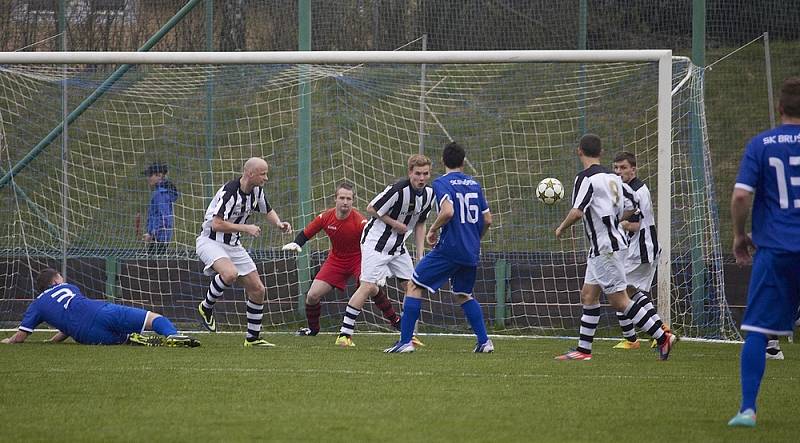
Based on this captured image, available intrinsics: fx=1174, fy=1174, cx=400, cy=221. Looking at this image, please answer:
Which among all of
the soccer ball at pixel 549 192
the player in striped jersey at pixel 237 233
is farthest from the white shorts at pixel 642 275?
the player in striped jersey at pixel 237 233

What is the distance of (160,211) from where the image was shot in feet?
51.0

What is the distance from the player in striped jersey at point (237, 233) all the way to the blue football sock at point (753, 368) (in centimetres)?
631

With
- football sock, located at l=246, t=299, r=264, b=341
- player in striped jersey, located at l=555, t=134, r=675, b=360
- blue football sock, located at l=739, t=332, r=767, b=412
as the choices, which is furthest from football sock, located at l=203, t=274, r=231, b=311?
blue football sock, located at l=739, t=332, r=767, b=412

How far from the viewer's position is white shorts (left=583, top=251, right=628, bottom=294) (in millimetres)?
10539

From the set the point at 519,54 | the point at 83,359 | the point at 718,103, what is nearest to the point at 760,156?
the point at 83,359

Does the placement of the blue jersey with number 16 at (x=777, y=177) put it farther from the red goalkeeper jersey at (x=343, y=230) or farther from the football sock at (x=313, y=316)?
the football sock at (x=313, y=316)

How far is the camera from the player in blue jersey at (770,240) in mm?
6492

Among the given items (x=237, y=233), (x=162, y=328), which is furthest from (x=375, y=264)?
(x=162, y=328)

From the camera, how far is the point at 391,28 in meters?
16.8

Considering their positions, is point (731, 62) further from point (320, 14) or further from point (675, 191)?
point (320, 14)

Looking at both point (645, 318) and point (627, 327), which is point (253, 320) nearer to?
point (627, 327)

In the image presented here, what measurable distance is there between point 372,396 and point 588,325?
3.60m

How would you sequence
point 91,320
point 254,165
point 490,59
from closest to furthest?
point 91,320 → point 254,165 → point 490,59

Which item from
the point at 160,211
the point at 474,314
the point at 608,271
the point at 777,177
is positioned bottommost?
the point at 474,314
